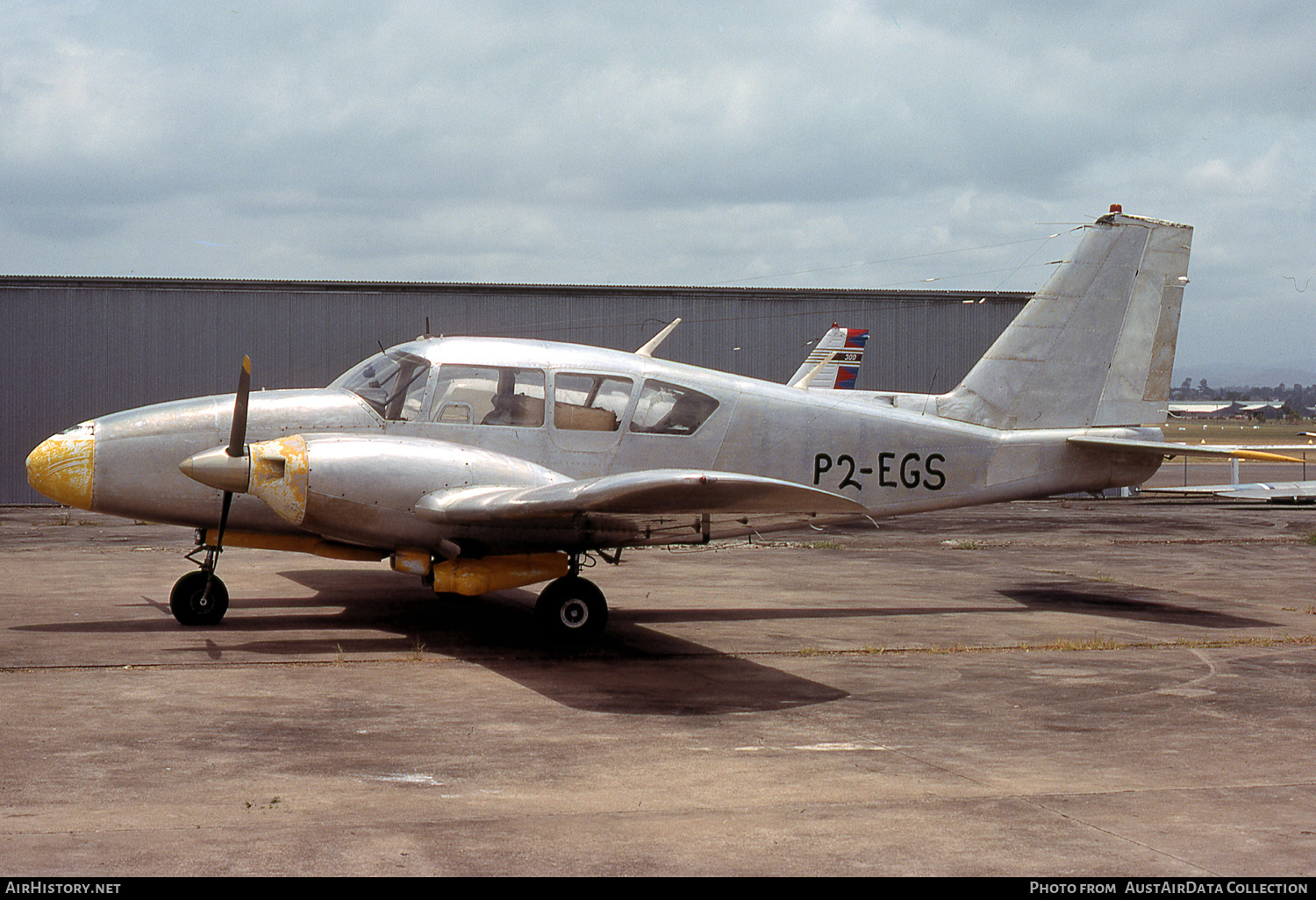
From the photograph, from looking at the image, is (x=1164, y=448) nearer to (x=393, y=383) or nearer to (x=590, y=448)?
(x=590, y=448)

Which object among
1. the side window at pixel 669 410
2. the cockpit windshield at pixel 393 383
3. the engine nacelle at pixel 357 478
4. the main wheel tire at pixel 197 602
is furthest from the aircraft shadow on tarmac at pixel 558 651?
the cockpit windshield at pixel 393 383

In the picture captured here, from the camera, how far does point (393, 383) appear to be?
11.7 meters

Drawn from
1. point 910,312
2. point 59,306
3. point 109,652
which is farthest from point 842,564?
point 59,306

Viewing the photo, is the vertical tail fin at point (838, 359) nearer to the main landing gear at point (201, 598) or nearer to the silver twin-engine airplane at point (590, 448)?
the silver twin-engine airplane at point (590, 448)

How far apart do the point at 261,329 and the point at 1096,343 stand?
2367cm

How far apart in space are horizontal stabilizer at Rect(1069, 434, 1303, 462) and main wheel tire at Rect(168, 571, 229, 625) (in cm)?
926

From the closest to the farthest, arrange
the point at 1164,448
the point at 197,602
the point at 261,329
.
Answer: the point at 197,602, the point at 1164,448, the point at 261,329

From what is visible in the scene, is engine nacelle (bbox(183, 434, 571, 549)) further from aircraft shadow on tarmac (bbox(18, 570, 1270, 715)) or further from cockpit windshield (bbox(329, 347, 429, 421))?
aircraft shadow on tarmac (bbox(18, 570, 1270, 715))

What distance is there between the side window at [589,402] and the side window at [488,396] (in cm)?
20

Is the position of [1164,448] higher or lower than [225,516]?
higher

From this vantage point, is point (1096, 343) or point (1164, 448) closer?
point (1164, 448)

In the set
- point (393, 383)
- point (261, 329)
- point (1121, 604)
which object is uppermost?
point (261, 329)

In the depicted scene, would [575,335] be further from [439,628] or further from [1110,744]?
[1110,744]

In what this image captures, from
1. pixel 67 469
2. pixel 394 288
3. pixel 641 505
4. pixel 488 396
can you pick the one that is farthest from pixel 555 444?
pixel 394 288
